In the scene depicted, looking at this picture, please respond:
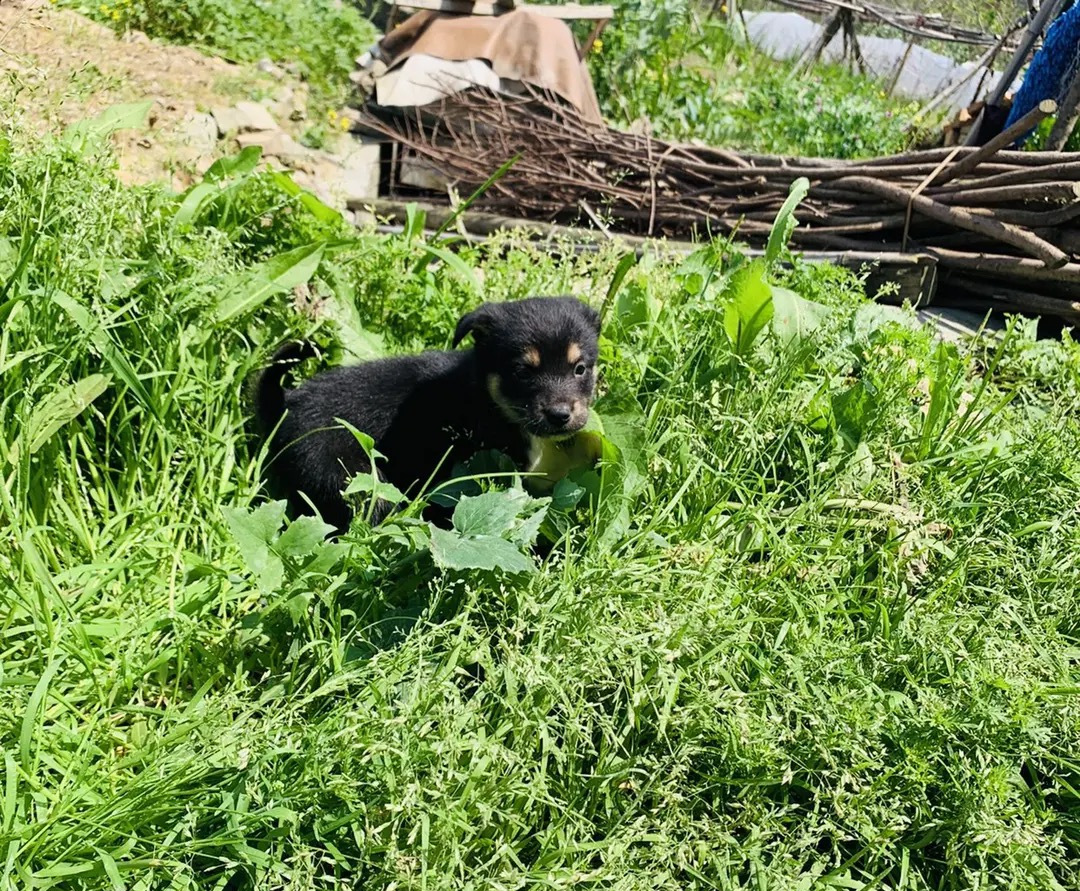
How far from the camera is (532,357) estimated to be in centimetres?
374

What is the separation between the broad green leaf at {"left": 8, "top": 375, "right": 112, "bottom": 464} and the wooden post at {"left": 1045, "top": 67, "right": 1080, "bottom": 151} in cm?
621

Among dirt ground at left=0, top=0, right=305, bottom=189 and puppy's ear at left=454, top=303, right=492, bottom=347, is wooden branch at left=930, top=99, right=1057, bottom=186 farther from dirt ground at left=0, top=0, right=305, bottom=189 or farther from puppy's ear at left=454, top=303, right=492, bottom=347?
dirt ground at left=0, top=0, right=305, bottom=189

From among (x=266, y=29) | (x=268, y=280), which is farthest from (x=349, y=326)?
(x=266, y=29)

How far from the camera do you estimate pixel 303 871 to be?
2.18m

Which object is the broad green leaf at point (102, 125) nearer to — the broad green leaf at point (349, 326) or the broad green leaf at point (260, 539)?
the broad green leaf at point (349, 326)

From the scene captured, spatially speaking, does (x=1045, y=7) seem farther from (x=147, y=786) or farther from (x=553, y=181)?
(x=147, y=786)

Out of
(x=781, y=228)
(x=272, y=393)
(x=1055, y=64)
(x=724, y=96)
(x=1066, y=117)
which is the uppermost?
(x=1055, y=64)

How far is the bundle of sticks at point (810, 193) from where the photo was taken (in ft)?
19.8

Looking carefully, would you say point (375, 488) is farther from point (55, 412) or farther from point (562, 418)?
point (55, 412)

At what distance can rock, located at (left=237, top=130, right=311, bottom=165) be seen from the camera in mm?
6961

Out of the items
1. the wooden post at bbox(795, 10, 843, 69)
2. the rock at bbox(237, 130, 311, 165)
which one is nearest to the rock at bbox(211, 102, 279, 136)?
the rock at bbox(237, 130, 311, 165)

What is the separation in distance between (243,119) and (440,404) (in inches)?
185

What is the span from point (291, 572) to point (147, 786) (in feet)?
2.15

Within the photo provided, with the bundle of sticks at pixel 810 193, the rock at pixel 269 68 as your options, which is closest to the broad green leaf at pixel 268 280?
the bundle of sticks at pixel 810 193
